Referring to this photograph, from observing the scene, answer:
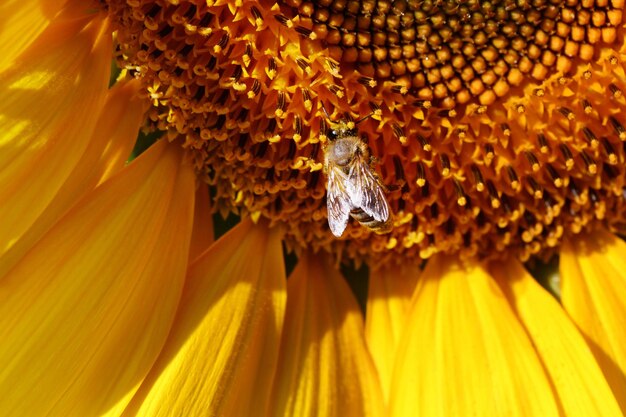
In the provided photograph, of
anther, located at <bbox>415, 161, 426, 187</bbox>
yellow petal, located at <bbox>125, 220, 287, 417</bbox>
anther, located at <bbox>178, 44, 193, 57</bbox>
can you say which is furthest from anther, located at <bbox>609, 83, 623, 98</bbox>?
anther, located at <bbox>178, 44, 193, 57</bbox>

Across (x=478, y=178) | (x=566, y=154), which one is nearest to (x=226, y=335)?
(x=478, y=178)

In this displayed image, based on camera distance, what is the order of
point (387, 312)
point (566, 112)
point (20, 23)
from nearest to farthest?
point (20, 23) → point (566, 112) → point (387, 312)

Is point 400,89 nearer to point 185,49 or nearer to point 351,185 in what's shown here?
point 351,185

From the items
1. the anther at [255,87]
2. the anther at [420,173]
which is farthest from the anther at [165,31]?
the anther at [420,173]

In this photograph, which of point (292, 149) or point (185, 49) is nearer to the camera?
point (185, 49)

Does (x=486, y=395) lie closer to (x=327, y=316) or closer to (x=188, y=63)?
(x=327, y=316)

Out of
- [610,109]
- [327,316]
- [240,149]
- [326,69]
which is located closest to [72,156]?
[240,149]

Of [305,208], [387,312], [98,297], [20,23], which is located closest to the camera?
[20,23]
